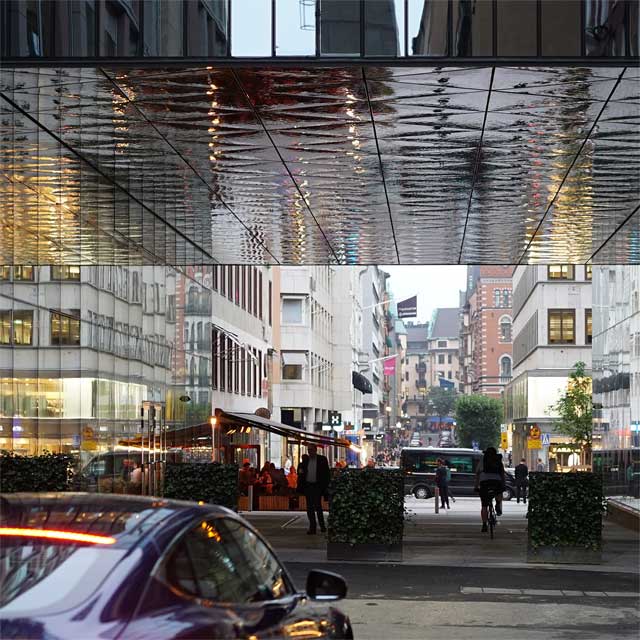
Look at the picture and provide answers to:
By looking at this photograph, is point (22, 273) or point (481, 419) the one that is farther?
point (481, 419)

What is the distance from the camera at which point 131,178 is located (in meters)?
21.8

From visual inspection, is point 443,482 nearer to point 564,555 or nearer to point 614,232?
point 614,232

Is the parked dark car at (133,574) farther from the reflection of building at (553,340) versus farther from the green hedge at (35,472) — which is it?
the reflection of building at (553,340)

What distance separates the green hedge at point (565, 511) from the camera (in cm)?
1962

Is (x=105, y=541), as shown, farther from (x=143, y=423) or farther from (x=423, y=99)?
(x=143, y=423)

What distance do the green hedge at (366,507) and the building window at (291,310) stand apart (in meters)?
58.3

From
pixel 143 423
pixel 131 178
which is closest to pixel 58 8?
pixel 131 178

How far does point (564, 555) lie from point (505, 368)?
572ft

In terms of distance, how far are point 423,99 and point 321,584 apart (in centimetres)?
1008

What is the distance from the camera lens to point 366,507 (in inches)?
792

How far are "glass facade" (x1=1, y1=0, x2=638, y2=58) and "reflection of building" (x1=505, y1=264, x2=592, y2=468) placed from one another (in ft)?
211

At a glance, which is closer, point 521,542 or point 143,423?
point 521,542

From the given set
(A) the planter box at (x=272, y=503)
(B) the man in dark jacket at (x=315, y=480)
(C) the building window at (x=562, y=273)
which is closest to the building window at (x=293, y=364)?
(C) the building window at (x=562, y=273)

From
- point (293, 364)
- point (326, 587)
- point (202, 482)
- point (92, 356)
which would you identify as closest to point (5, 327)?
point (202, 482)
